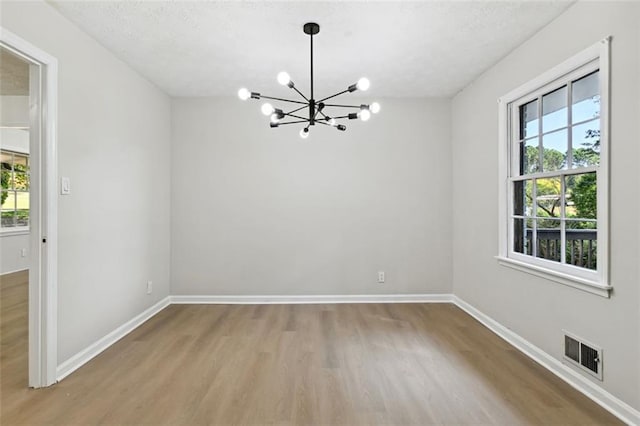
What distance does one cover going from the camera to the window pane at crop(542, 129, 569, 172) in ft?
8.55

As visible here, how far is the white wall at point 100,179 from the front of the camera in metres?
2.51

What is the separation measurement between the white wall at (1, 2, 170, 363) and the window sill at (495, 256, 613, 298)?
372 cm

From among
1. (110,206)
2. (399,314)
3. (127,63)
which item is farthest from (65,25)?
(399,314)

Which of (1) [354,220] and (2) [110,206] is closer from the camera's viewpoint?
(2) [110,206]

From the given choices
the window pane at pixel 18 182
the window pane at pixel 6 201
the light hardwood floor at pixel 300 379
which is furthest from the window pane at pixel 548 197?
the window pane at pixel 18 182

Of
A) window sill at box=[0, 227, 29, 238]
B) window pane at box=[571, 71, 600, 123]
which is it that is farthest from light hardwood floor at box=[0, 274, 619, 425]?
window sill at box=[0, 227, 29, 238]

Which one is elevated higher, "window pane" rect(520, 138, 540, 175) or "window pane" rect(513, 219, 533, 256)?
"window pane" rect(520, 138, 540, 175)

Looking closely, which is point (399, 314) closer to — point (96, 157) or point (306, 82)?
point (306, 82)

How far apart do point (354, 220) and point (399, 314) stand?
130 cm

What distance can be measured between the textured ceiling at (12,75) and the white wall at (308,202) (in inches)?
60.5

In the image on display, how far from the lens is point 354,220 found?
14.6 ft

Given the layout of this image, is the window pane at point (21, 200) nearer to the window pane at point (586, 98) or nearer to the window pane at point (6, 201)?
the window pane at point (6, 201)

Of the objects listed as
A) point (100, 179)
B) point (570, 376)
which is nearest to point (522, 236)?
point (570, 376)

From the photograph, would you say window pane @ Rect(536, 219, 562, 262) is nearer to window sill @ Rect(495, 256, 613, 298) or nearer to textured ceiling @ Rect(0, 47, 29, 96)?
window sill @ Rect(495, 256, 613, 298)
